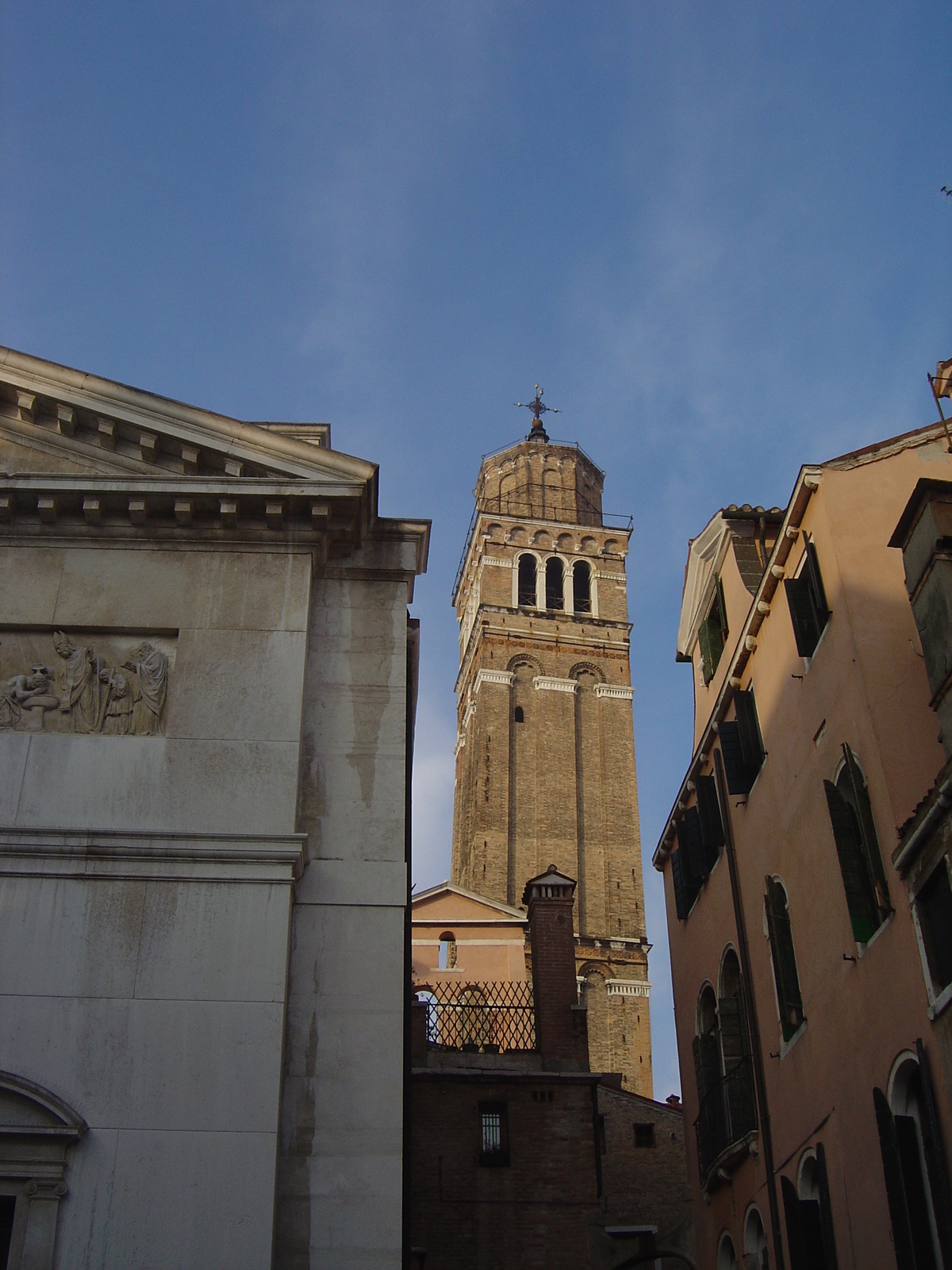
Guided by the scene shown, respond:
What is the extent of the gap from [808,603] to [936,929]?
468 centimetres

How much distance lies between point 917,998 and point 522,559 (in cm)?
5547

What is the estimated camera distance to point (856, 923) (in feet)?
41.7

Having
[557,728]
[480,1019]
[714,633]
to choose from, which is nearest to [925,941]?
[714,633]

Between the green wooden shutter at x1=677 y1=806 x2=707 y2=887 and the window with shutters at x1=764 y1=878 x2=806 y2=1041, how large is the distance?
2832 millimetres

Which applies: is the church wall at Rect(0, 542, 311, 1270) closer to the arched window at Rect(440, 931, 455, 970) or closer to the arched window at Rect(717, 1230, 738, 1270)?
the arched window at Rect(717, 1230, 738, 1270)

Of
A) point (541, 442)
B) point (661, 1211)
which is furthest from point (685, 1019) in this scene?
point (541, 442)

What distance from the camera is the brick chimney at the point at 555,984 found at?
898 inches

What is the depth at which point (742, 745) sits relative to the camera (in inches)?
678

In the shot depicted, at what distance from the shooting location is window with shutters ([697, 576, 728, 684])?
64.2 feet

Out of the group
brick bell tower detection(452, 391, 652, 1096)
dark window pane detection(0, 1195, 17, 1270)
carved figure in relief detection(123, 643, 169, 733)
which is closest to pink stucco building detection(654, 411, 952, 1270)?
carved figure in relief detection(123, 643, 169, 733)

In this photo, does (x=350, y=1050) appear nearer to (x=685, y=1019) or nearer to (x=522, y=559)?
(x=685, y=1019)

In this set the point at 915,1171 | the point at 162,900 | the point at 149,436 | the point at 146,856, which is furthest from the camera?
the point at 149,436

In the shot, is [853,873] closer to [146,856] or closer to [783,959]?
[783,959]

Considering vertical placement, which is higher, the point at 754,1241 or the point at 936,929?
the point at 936,929
